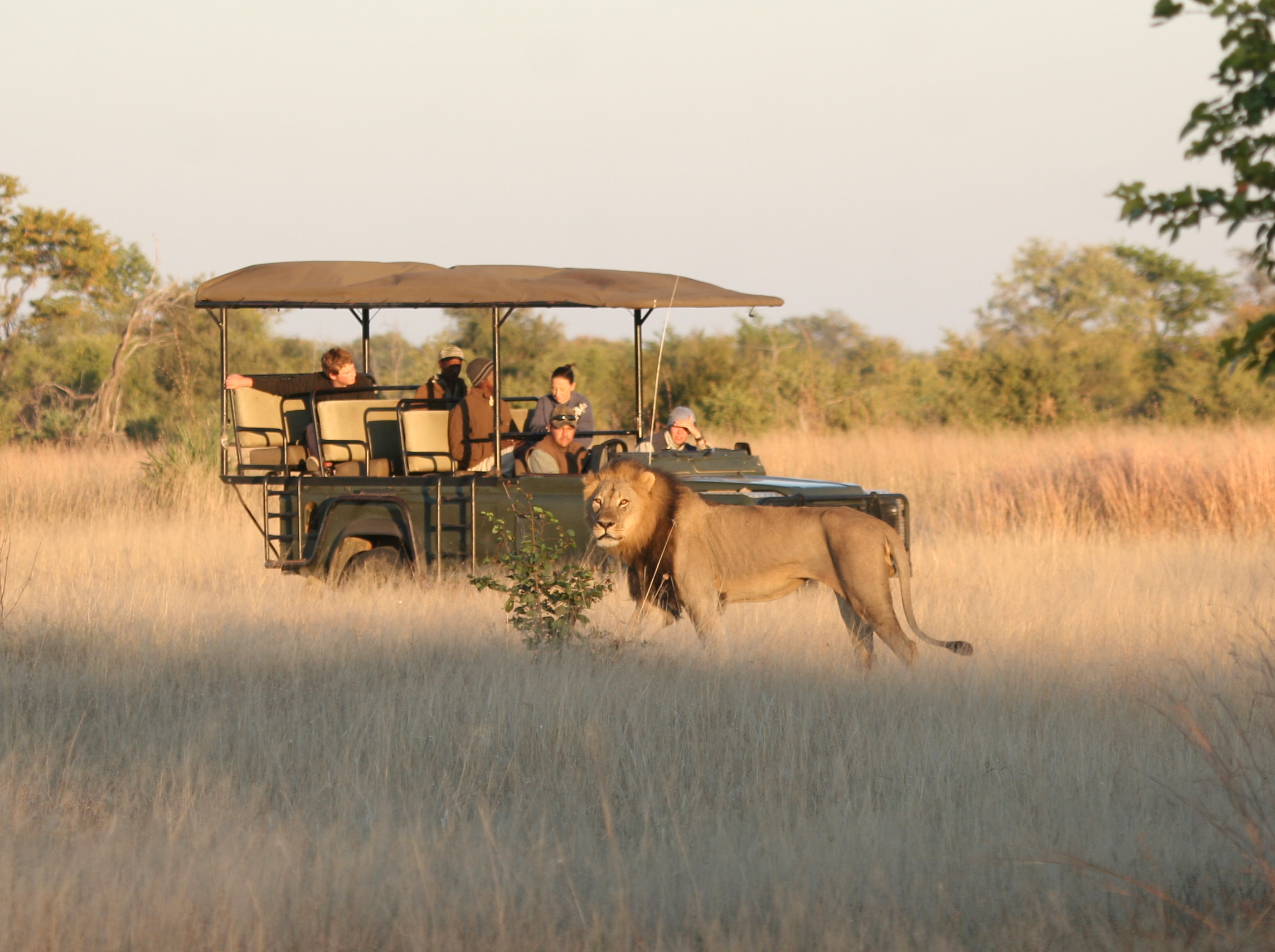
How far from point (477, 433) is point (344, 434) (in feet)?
3.04

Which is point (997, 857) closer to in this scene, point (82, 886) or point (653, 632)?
point (82, 886)

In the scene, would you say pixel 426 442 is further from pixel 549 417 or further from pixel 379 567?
pixel 549 417

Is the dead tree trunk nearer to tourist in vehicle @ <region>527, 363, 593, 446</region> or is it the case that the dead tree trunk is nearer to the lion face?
tourist in vehicle @ <region>527, 363, 593, 446</region>

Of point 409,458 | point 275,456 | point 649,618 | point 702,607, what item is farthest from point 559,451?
point 702,607

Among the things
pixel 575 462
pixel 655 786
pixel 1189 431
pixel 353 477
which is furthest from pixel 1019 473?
pixel 655 786

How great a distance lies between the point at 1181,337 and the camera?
3653 cm

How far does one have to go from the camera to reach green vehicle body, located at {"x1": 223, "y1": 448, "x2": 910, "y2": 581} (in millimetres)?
8203

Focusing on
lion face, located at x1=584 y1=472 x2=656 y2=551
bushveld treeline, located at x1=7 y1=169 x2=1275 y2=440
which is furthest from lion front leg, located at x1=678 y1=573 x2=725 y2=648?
bushveld treeline, located at x1=7 y1=169 x2=1275 y2=440

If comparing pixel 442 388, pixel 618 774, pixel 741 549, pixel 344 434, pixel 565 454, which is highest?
pixel 442 388

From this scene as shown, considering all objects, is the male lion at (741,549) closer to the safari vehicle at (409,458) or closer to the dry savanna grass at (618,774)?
the dry savanna grass at (618,774)

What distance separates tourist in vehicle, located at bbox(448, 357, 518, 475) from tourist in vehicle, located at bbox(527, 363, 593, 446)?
304mm

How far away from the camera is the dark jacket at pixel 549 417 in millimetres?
9625

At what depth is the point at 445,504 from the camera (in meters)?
8.59

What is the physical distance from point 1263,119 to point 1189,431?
18297 mm
